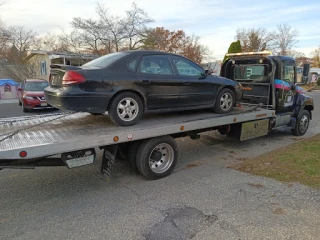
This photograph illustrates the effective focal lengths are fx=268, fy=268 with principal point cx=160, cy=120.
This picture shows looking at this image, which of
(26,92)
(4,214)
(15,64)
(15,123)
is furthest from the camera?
(15,64)

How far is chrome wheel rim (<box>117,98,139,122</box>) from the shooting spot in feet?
14.4

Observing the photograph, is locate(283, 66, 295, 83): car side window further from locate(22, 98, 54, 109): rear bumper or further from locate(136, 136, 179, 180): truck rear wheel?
locate(22, 98, 54, 109): rear bumper

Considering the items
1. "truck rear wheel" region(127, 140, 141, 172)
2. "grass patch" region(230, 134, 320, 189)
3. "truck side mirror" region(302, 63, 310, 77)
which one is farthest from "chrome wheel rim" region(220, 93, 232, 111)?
"truck side mirror" region(302, 63, 310, 77)

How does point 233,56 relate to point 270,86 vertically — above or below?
above

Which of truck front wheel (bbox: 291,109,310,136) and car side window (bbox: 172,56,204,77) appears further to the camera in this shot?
truck front wheel (bbox: 291,109,310,136)

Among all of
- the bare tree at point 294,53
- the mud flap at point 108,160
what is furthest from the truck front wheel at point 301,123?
the bare tree at point 294,53

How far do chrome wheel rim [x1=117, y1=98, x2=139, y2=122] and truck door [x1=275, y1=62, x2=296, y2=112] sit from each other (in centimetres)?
425

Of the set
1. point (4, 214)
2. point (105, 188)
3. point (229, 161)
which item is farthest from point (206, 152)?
point (4, 214)

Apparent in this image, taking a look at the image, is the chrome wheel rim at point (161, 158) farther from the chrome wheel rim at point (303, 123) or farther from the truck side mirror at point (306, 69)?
the chrome wheel rim at point (303, 123)

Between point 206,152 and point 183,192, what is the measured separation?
231cm

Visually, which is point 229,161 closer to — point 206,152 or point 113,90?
point 206,152

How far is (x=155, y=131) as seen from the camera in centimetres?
436

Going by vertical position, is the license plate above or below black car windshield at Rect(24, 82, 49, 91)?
below

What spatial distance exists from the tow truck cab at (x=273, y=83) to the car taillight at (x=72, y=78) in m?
4.84
